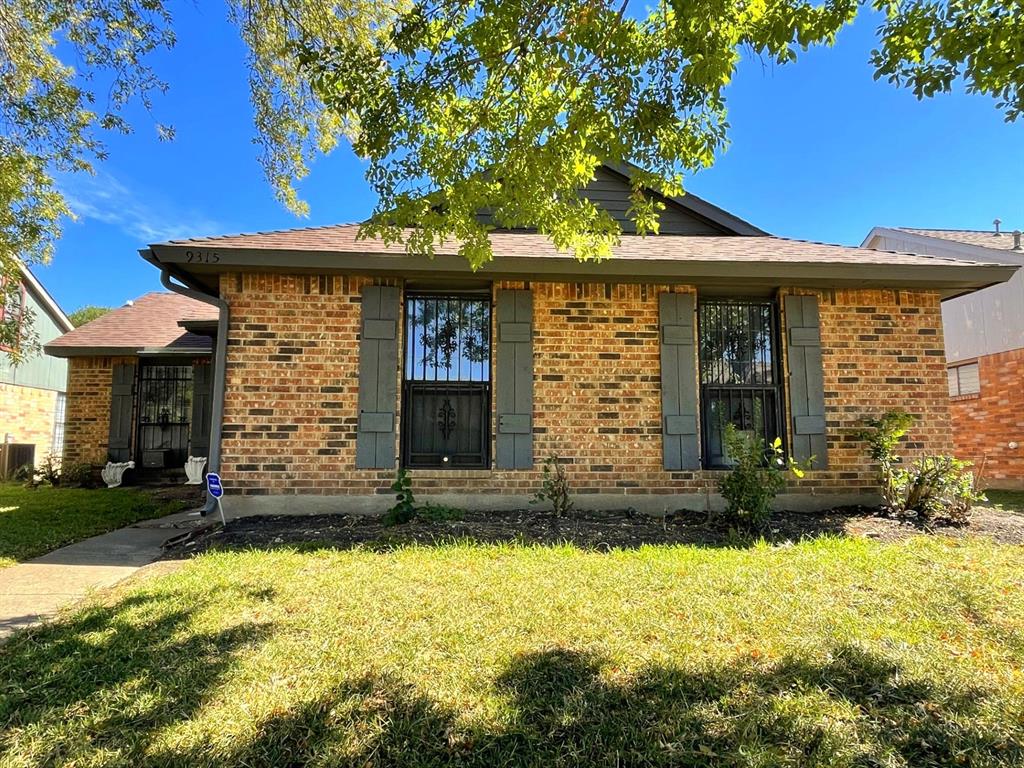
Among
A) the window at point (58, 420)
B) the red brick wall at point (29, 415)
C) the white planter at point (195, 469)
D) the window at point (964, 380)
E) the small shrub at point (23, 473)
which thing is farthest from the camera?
the window at point (58, 420)

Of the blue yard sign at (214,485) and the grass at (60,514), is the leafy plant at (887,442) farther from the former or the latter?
the grass at (60,514)

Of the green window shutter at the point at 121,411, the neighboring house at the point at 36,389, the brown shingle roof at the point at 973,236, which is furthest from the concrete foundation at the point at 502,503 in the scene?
the neighboring house at the point at 36,389

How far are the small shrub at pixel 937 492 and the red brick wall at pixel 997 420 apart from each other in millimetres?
6004

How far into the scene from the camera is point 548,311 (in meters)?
6.45

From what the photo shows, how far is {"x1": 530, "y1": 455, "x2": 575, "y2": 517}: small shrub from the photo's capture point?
5.89 m

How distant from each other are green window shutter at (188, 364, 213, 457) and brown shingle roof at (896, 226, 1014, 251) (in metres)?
15.8

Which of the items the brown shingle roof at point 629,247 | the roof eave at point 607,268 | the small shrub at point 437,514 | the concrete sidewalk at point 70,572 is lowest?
the concrete sidewalk at point 70,572

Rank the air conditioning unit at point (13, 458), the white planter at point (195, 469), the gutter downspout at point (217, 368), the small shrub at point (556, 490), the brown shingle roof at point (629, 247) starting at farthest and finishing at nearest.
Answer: the air conditioning unit at point (13, 458) < the white planter at point (195, 469) < the brown shingle roof at point (629, 247) < the gutter downspout at point (217, 368) < the small shrub at point (556, 490)

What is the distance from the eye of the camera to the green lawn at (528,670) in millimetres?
Result: 2027

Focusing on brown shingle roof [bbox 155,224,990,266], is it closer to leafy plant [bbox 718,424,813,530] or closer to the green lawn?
leafy plant [bbox 718,424,813,530]

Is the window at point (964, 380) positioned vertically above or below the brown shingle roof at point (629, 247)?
below

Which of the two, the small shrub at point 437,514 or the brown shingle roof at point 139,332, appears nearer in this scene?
the small shrub at point 437,514

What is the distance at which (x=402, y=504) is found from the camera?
18.4 ft

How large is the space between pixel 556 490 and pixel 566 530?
71 cm
